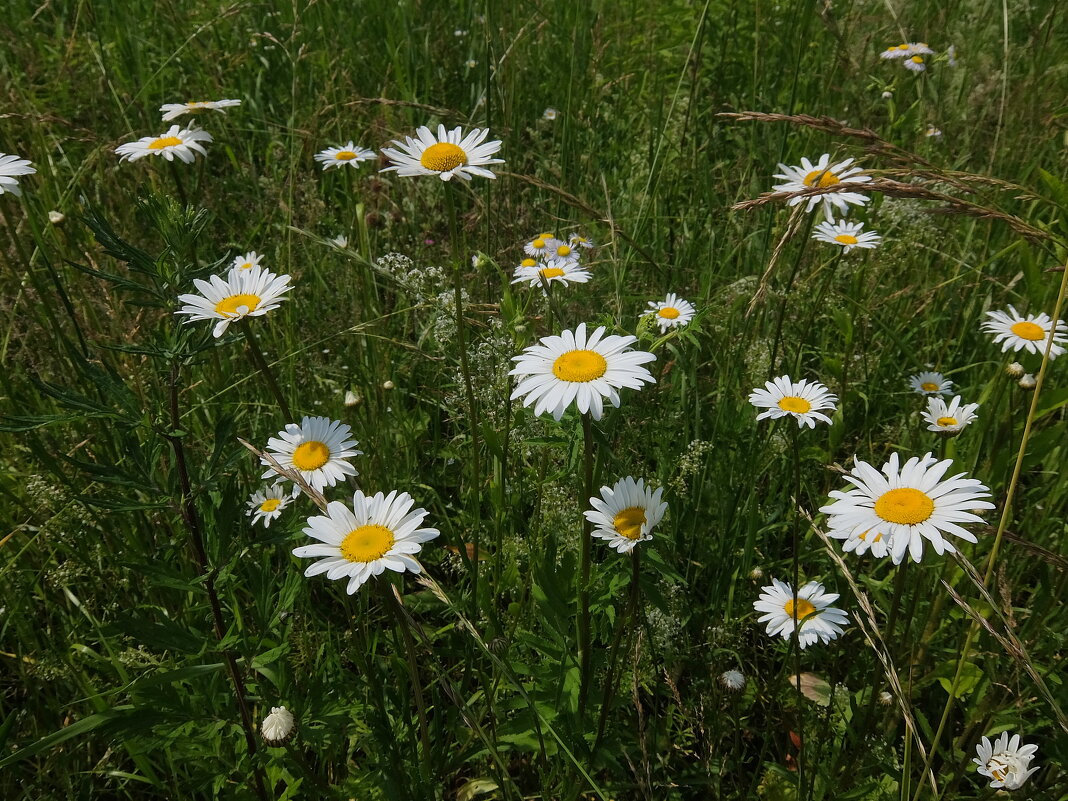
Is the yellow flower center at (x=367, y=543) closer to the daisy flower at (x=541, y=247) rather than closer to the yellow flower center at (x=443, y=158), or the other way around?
the yellow flower center at (x=443, y=158)

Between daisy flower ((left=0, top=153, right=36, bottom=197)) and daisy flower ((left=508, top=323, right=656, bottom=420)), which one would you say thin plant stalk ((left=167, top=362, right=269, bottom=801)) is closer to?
daisy flower ((left=508, top=323, right=656, bottom=420))

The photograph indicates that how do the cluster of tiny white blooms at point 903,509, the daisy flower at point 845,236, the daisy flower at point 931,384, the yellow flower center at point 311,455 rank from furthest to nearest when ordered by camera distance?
1. the daisy flower at point 845,236
2. the daisy flower at point 931,384
3. the yellow flower center at point 311,455
4. the cluster of tiny white blooms at point 903,509

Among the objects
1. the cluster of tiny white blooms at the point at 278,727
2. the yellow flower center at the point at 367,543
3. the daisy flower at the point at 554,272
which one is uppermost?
the daisy flower at the point at 554,272

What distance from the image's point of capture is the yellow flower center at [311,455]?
1657 mm

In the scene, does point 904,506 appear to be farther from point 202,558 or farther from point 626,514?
point 202,558

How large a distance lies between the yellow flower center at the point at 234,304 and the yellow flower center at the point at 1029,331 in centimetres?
205

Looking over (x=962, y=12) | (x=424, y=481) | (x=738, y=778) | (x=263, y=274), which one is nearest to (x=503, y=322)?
(x=263, y=274)

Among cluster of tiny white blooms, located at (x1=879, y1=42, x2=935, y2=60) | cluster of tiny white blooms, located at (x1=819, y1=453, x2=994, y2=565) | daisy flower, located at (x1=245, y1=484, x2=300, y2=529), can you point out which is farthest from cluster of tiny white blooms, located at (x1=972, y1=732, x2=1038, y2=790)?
cluster of tiny white blooms, located at (x1=879, y1=42, x2=935, y2=60)

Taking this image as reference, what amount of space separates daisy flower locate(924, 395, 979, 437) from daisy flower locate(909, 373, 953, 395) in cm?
31

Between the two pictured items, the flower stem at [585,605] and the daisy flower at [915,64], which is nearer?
the flower stem at [585,605]

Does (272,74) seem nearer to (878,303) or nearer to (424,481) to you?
(424,481)

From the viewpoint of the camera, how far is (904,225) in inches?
120

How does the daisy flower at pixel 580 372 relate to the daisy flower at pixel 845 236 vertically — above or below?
below

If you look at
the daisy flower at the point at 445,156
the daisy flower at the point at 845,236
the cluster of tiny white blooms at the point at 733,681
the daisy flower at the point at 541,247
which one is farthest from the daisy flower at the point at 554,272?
the cluster of tiny white blooms at the point at 733,681
